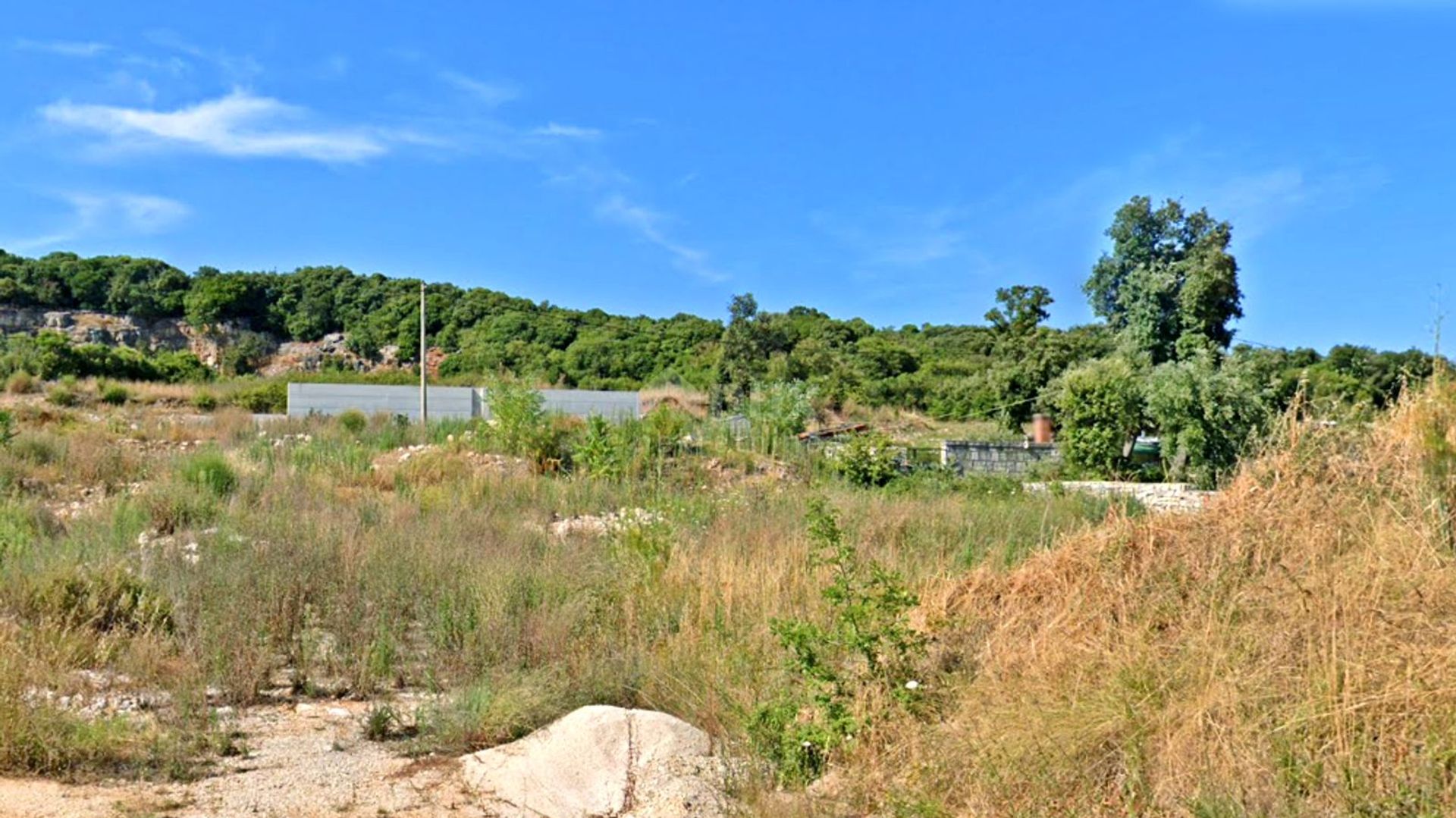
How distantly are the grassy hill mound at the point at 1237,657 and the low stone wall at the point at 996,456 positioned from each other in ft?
44.3

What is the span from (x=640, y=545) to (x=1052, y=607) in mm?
2901

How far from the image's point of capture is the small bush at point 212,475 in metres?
11.3

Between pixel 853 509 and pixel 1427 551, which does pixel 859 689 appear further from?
pixel 853 509

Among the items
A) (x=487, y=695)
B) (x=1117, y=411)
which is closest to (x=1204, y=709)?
(x=487, y=695)

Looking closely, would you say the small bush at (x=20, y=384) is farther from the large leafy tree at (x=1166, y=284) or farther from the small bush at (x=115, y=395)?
the large leafy tree at (x=1166, y=284)

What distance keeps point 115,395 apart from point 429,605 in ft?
93.6

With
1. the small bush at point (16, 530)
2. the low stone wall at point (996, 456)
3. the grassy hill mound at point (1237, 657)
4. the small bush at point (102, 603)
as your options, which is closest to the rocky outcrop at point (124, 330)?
→ the low stone wall at point (996, 456)

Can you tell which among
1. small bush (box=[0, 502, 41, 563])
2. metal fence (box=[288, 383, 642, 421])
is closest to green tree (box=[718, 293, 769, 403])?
metal fence (box=[288, 383, 642, 421])

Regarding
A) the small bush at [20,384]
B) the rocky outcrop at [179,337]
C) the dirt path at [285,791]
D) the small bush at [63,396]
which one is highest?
the rocky outcrop at [179,337]

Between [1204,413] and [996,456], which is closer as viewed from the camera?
[1204,413]

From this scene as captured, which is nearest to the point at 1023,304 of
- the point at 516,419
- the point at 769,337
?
the point at 769,337

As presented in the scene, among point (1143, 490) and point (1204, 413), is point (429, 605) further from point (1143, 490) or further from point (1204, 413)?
point (1204, 413)

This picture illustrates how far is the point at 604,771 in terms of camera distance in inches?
163

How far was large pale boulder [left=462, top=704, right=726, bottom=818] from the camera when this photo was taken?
3951 millimetres
